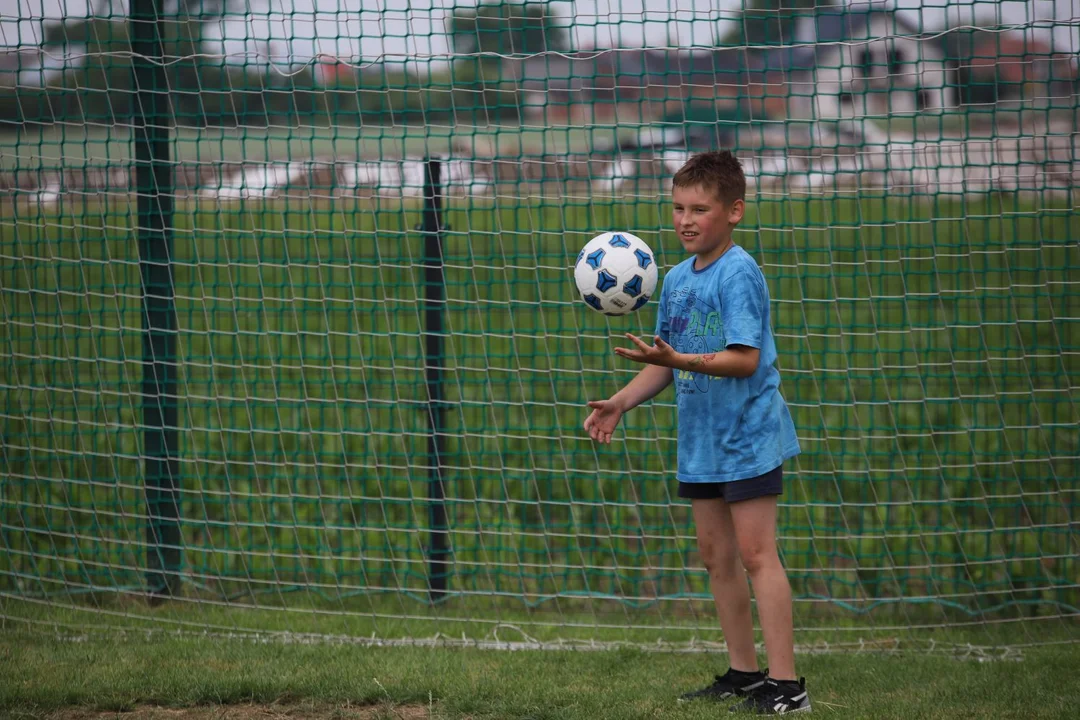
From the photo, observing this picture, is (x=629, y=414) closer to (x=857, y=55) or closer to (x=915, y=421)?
(x=915, y=421)

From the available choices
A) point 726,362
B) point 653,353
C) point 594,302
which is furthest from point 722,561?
point 594,302

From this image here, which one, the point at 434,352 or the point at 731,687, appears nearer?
the point at 731,687

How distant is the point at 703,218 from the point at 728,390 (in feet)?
1.89

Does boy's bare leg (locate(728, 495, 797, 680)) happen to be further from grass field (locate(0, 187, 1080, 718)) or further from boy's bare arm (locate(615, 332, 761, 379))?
boy's bare arm (locate(615, 332, 761, 379))

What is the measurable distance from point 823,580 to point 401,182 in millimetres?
2928

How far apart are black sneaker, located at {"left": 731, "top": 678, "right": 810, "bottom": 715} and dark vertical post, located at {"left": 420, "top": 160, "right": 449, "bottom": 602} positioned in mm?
1891

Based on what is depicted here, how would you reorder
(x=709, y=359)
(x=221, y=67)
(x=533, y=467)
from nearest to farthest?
(x=709, y=359), (x=221, y=67), (x=533, y=467)

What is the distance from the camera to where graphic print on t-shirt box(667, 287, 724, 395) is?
3432 millimetres

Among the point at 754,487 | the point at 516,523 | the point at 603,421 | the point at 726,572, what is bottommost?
the point at 516,523

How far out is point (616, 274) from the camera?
136 inches

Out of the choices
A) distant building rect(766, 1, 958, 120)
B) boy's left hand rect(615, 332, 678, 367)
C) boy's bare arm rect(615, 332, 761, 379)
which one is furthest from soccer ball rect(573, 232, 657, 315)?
distant building rect(766, 1, 958, 120)

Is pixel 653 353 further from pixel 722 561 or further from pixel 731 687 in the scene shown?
pixel 731 687

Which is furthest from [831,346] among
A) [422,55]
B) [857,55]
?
[422,55]

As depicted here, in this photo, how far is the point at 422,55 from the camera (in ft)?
14.9
